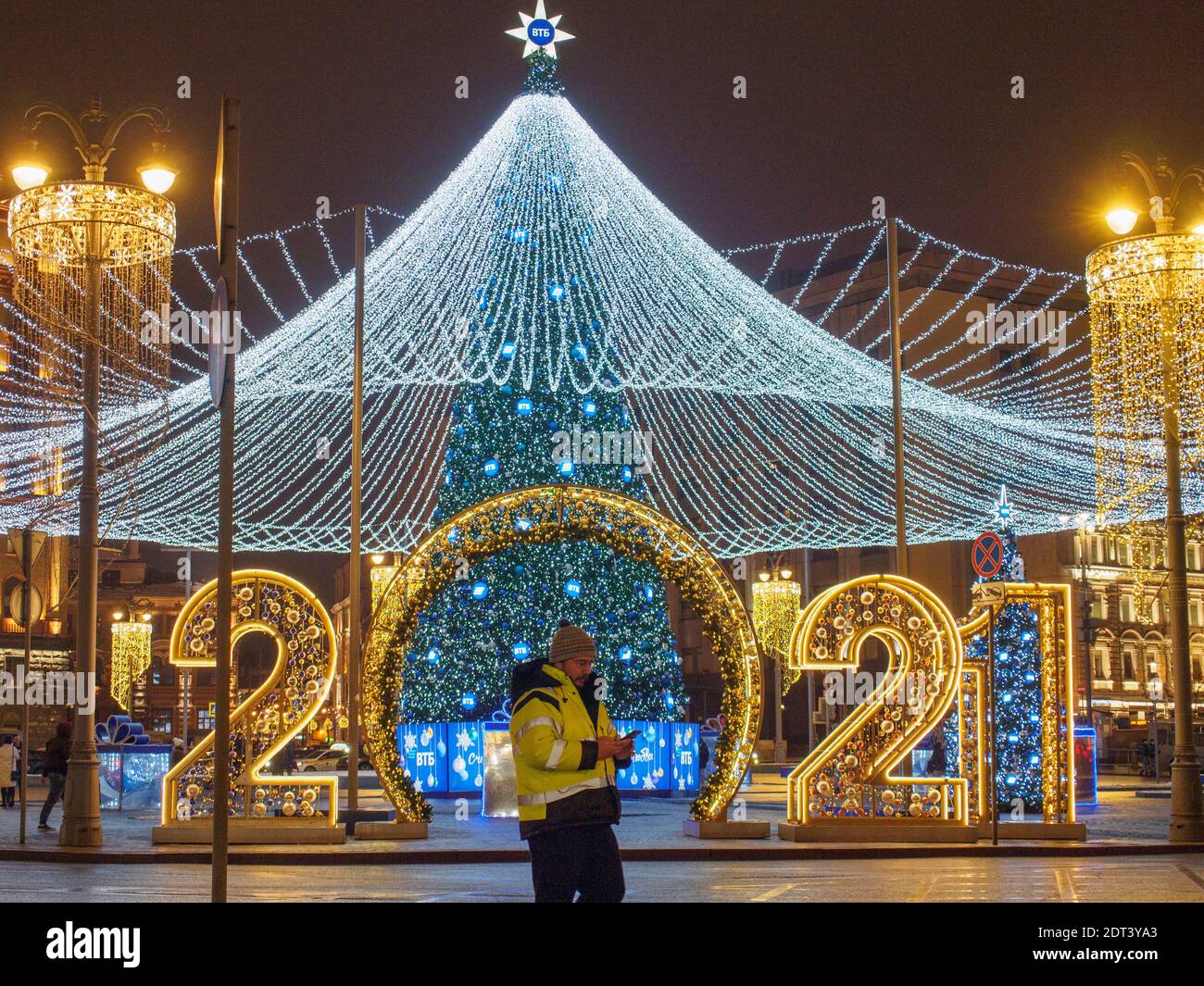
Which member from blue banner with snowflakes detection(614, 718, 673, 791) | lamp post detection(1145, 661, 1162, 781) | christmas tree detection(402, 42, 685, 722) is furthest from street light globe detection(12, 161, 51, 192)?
lamp post detection(1145, 661, 1162, 781)

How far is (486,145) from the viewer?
24.2m

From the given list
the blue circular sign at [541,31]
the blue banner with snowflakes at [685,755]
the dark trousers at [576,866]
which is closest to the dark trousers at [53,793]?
the blue banner with snowflakes at [685,755]

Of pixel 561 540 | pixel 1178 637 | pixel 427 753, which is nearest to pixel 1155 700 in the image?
pixel 427 753

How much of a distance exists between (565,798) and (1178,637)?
51.0ft

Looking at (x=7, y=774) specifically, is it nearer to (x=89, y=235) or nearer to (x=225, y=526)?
(x=89, y=235)

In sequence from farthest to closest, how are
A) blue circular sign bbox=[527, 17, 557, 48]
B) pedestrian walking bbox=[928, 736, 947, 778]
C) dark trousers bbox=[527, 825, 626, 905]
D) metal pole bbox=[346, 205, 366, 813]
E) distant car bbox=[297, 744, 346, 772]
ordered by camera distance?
distant car bbox=[297, 744, 346, 772] → pedestrian walking bbox=[928, 736, 947, 778] → blue circular sign bbox=[527, 17, 557, 48] → metal pole bbox=[346, 205, 366, 813] → dark trousers bbox=[527, 825, 626, 905]

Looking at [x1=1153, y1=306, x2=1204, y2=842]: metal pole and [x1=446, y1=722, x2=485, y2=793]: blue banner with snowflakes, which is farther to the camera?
[x1=446, y1=722, x2=485, y2=793]: blue banner with snowflakes

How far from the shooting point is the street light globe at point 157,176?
65.5 feet

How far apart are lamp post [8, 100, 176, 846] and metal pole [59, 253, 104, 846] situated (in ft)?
0.04

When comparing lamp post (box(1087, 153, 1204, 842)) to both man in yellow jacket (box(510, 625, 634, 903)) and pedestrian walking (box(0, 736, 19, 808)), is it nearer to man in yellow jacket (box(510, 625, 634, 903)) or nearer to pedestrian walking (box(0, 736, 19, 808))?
man in yellow jacket (box(510, 625, 634, 903))

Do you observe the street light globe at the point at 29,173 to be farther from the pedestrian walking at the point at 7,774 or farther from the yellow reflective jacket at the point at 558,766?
the pedestrian walking at the point at 7,774

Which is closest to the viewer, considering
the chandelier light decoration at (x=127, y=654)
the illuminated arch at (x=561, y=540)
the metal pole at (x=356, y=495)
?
the illuminated arch at (x=561, y=540)

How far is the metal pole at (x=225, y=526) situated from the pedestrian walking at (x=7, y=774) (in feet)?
88.8

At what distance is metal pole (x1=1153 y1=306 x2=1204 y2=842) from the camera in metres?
21.3
